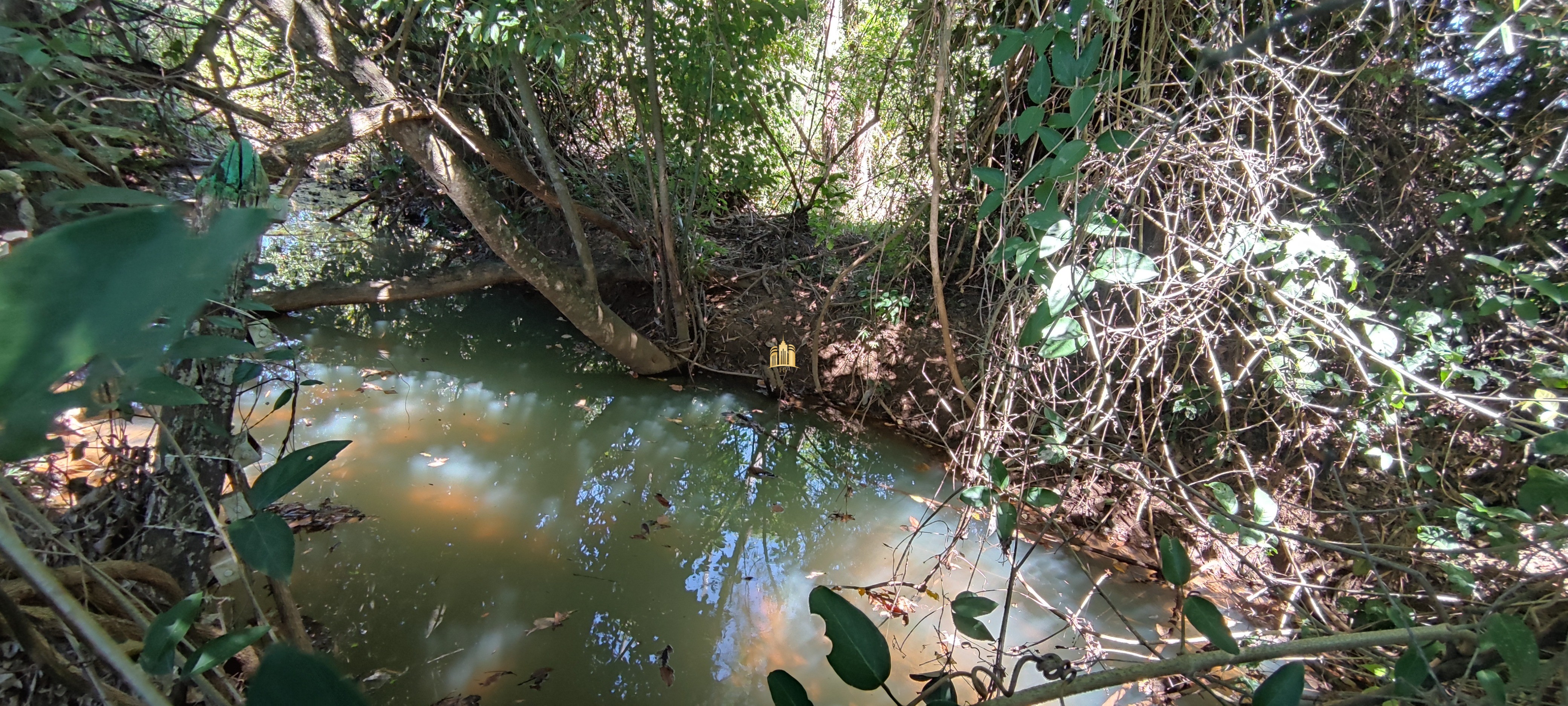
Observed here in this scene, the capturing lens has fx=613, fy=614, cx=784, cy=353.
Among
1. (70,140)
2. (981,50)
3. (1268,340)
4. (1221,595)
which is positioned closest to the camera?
(70,140)

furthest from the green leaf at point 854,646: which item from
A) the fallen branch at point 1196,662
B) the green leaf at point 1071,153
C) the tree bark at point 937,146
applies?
the tree bark at point 937,146

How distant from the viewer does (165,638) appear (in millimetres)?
539

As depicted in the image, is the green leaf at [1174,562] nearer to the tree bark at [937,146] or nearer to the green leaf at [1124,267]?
the green leaf at [1124,267]

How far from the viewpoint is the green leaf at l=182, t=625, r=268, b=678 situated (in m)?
0.59

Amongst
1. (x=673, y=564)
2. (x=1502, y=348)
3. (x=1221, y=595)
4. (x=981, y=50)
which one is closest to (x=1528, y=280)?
(x=1502, y=348)

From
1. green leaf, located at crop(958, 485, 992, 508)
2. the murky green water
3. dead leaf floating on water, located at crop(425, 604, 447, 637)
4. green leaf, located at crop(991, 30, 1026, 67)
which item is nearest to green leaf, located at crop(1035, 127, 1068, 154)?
green leaf, located at crop(991, 30, 1026, 67)

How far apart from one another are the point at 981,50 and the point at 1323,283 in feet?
5.29

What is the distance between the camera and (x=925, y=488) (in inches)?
113

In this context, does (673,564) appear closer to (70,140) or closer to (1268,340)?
(70,140)

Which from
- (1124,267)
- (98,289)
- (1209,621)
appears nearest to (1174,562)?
(1209,621)

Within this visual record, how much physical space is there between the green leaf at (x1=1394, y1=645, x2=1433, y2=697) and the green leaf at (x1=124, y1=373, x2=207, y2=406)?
4.04 ft

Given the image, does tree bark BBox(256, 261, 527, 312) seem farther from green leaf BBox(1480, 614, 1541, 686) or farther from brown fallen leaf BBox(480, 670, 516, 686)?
green leaf BBox(1480, 614, 1541, 686)

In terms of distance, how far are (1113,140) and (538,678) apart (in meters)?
1.90

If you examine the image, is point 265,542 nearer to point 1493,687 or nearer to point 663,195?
point 1493,687
